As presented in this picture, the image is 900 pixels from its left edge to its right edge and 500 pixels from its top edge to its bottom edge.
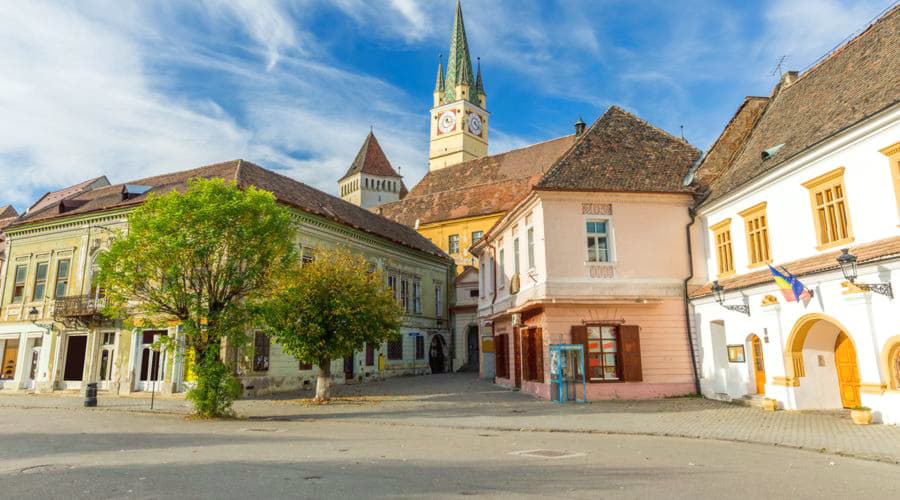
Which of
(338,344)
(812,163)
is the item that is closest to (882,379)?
(812,163)

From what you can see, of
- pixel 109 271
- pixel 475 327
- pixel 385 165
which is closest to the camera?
pixel 109 271

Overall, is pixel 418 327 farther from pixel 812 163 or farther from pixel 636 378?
pixel 812 163

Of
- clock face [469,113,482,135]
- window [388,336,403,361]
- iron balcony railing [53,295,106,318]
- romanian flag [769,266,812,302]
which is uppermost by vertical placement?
clock face [469,113,482,135]

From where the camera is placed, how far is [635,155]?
21.2 meters

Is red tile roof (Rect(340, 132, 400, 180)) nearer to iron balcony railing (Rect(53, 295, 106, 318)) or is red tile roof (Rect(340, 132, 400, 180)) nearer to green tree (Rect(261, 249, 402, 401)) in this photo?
iron balcony railing (Rect(53, 295, 106, 318))

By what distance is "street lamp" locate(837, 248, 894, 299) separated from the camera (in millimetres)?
11883

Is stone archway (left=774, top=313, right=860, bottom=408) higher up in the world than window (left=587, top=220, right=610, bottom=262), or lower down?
lower down

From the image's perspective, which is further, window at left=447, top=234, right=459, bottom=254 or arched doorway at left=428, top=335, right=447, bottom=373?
window at left=447, top=234, right=459, bottom=254

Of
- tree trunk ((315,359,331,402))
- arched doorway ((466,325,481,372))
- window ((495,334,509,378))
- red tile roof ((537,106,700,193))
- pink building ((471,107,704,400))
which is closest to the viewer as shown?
pink building ((471,107,704,400))

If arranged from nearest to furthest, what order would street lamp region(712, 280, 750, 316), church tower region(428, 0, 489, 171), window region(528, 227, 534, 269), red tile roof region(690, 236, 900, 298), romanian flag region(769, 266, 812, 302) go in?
1. red tile roof region(690, 236, 900, 298)
2. romanian flag region(769, 266, 812, 302)
3. street lamp region(712, 280, 750, 316)
4. window region(528, 227, 534, 269)
5. church tower region(428, 0, 489, 171)

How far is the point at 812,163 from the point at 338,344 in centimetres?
1483

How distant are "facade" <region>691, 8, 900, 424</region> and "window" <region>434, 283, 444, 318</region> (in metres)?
21.3

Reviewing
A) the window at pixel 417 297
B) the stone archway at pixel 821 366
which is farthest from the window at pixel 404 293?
the stone archway at pixel 821 366

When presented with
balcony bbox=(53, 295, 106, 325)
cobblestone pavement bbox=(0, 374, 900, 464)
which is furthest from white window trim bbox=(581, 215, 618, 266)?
balcony bbox=(53, 295, 106, 325)
